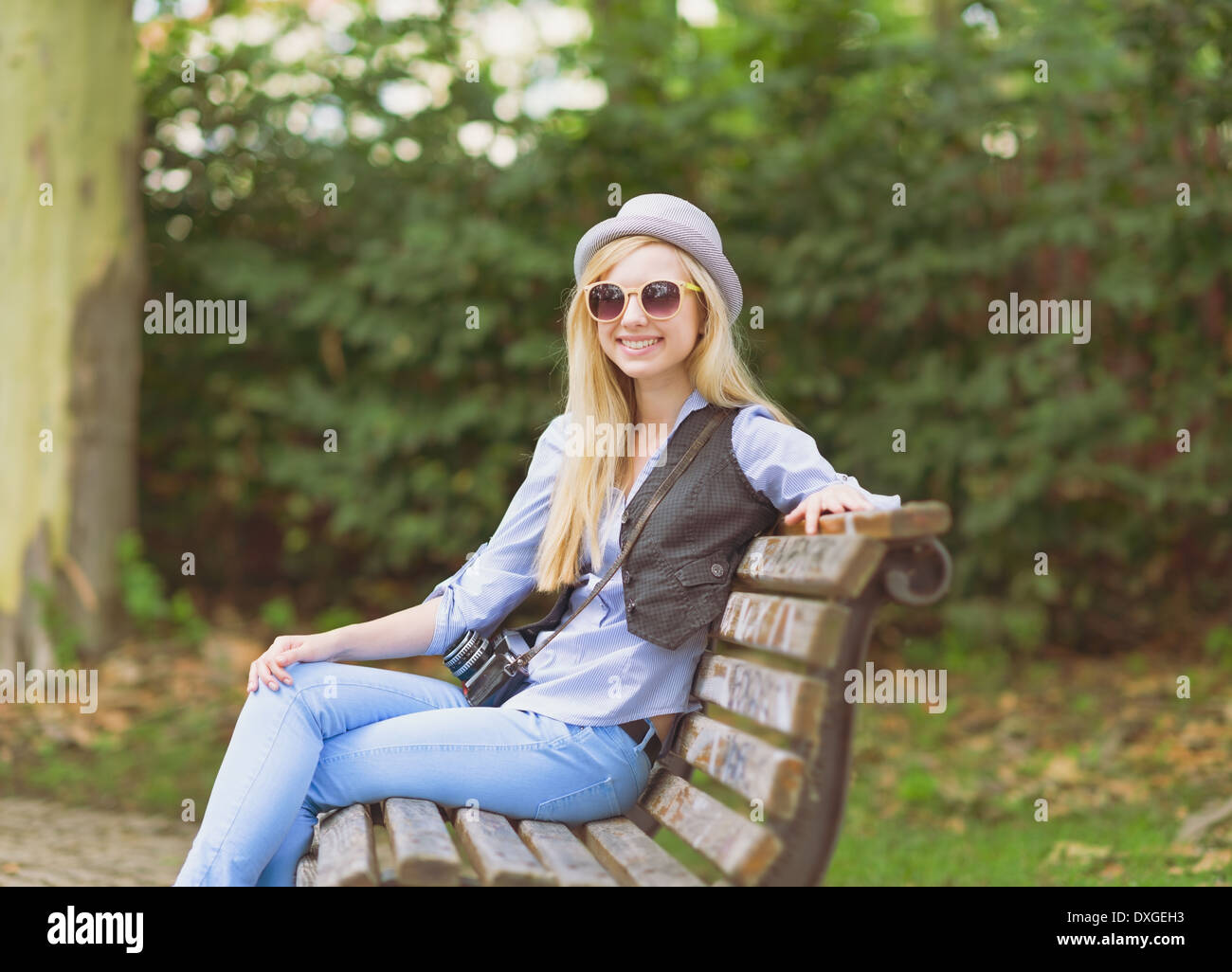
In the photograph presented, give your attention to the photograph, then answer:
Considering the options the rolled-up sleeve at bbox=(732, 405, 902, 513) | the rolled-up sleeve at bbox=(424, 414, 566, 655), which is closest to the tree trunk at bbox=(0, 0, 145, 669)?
the rolled-up sleeve at bbox=(424, 414, 566, 655)

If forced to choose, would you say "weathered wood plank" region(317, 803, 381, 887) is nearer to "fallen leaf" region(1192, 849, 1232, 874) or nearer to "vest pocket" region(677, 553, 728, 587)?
"vest pocket" region(677, 553, 728, 587)

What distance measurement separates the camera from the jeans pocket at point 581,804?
8.80ft

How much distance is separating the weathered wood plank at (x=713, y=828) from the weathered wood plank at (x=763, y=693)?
0.18 meters

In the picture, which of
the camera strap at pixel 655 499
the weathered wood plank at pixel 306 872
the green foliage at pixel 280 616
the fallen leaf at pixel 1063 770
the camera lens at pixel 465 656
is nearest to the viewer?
the weathered wood plank at pixel 306 872

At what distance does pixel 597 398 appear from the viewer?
2961mm

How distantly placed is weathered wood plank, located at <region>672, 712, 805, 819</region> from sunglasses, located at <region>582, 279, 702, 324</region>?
0.89 metres

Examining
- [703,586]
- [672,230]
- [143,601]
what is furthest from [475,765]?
[143,601]

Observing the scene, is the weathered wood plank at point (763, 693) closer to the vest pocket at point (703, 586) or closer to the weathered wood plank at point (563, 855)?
the vest pocket at point (703, 586)

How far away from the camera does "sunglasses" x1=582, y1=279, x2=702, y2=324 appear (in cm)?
277

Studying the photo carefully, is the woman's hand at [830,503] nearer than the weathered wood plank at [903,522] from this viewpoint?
No

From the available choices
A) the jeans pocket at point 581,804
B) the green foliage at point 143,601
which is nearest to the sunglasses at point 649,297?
the jeans pocket at point 581,804

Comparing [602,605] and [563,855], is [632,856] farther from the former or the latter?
[602,605]

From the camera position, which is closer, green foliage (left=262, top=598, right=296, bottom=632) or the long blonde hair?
the long blonde hair

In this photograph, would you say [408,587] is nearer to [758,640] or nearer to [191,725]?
[191,725]
